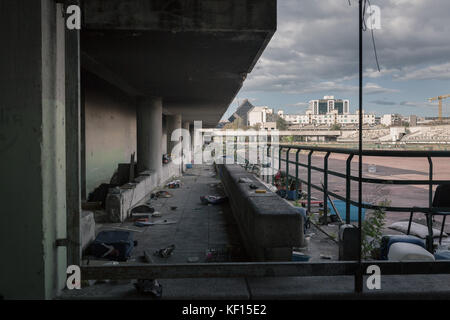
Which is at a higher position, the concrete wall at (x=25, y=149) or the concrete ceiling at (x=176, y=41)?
the concrete ceiling at (x=176, y=41)

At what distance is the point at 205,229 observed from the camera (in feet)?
22.4

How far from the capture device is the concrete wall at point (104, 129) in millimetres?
10672

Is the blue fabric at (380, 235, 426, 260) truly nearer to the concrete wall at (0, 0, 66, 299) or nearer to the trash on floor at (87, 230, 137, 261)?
A: the trash on floor at (87, 230, 137, 261)

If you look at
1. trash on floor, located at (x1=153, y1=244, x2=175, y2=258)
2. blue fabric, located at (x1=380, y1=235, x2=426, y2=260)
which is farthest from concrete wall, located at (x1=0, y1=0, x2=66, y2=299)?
blue fabric, located at (x1=380, y1=235, x2=426, y2=260)

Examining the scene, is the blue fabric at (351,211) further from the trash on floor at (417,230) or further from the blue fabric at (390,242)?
the blue fabric at (390,242)

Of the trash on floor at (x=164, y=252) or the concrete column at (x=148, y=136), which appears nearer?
the trash on floor at (x=164, y=252)

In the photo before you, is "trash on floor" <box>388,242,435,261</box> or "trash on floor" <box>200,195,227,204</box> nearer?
"trash on floor" <box>388,242,435,261</box>

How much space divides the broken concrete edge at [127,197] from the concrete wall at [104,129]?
5.60 feet

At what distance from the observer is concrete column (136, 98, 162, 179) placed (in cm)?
1278

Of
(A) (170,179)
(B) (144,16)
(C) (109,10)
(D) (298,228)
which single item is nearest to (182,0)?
(B) (144,16)

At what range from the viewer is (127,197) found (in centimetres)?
815

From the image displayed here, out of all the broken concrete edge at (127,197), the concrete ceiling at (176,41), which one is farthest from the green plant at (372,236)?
the broken concrete edge at (127,197)

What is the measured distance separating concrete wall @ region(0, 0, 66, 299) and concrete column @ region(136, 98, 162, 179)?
976cm

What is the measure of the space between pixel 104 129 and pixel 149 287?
33.7ft
